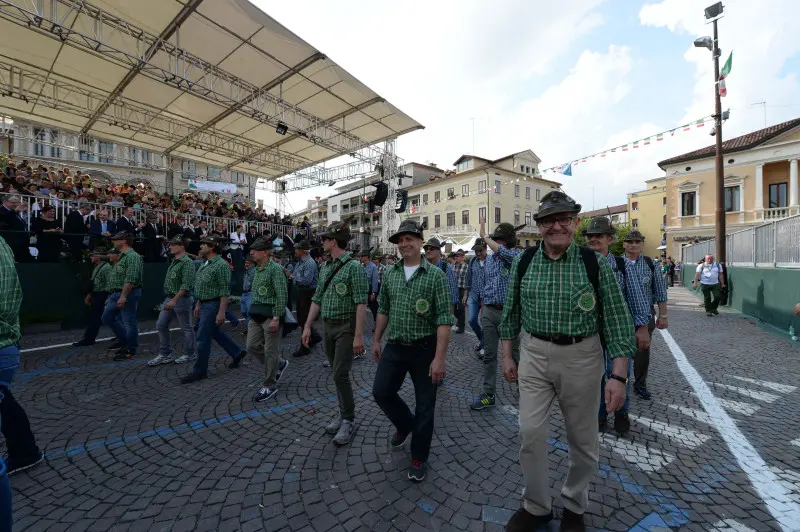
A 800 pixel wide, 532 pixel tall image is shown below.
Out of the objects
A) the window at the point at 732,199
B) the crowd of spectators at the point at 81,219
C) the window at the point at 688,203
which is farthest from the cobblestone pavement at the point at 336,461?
the window at the point at 732,199

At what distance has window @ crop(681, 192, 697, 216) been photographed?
2776 centimetres

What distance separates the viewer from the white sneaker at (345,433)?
3249 mm

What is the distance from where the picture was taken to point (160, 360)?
18.7 ft

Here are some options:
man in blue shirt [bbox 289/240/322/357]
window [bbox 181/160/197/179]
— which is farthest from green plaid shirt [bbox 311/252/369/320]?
window [bbox 181/160/197/179]

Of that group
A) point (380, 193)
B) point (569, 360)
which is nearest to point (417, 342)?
point (569, 360)

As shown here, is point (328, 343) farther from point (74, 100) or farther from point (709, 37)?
point (709, 37)

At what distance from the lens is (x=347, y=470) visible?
2.87 m

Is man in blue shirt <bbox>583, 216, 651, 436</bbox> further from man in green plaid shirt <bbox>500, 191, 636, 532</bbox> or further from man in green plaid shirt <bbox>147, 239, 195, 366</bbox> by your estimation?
man in green plaid shirt <bbox>147, 239, 195, 366</bbox>

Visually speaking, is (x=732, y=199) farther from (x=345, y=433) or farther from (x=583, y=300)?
(x=345, y=433)

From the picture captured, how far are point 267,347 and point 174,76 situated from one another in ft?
29.9

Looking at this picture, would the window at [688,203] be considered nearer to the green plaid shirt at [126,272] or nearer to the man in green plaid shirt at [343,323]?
the man in green plaid shirt at [343,323]

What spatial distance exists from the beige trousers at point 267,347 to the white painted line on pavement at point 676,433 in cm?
414

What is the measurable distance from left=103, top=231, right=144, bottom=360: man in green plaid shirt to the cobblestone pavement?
1.05m

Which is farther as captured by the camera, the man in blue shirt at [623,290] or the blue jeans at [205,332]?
the blue jeans at [205,332]
